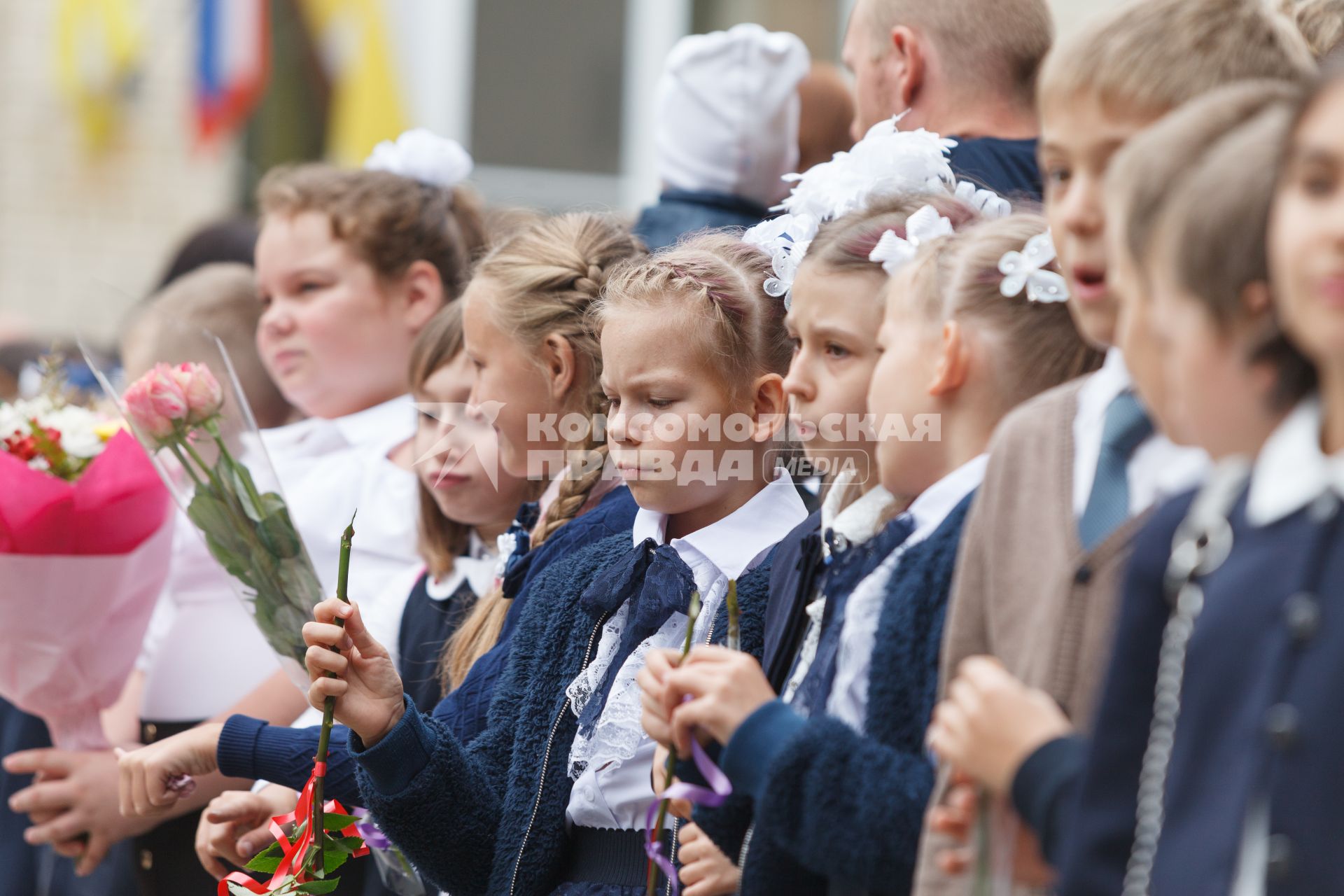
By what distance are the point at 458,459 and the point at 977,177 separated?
1228 millimetres

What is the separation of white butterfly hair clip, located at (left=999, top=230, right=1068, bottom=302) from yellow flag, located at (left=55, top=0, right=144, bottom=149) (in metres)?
8.99

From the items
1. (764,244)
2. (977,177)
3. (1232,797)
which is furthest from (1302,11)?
(1232,797)

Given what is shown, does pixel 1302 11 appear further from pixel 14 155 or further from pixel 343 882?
pixel 14 155

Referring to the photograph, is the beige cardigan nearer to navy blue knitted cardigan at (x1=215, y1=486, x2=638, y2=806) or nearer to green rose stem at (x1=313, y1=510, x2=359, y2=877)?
green rose stem at (x1=313, y1=510, x2=359, y2=877)

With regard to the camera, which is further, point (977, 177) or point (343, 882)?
point (343, 882)

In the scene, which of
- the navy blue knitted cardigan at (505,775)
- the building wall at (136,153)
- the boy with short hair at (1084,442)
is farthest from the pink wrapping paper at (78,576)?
the building wall at (136,153)

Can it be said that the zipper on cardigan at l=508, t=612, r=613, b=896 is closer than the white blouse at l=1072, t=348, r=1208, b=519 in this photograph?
No

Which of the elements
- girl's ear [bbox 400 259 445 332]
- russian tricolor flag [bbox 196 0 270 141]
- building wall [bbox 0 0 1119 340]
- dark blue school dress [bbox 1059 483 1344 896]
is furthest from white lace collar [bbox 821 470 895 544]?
russian tricolor flag [bbox 196 0 270 141]

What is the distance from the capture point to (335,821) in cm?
286

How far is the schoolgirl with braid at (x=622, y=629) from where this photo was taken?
2.64 m

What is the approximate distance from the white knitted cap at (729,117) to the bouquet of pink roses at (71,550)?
5.39ft

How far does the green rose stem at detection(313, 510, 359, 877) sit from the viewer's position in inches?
A: 104

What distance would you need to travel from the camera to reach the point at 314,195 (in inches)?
170

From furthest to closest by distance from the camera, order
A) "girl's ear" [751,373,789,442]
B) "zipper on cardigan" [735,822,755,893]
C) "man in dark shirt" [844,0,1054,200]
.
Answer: "man in dark shirt" [844,0,1054,200]
"girl's ear" [751,373,789,442]
"zipper on cardigan" [735,822,755,893]
